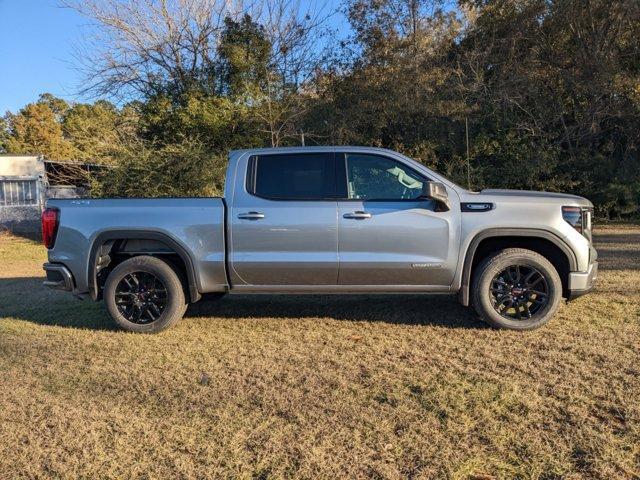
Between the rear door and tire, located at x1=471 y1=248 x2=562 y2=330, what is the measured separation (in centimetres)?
146

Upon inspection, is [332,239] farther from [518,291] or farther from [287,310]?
[518,291]

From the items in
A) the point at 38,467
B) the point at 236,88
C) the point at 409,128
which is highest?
the point at 236,88

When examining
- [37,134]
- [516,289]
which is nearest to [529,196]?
[516,289]

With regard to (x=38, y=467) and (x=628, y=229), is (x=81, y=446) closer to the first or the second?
(x=38, y=467)

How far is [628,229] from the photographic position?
14969mm

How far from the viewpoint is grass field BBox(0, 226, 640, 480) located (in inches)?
120

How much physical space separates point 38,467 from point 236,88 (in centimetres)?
1618

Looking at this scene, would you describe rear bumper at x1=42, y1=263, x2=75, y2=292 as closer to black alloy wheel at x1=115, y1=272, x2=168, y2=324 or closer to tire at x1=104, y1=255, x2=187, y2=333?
tire at x1=104, y1=255, x2=187, y2=333

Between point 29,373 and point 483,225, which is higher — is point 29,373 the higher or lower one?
the lower one

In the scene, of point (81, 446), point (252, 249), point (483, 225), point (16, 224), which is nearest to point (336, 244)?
point (252, 249)

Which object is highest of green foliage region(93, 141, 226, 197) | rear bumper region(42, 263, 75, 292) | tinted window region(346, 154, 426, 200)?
green foliage region(93, 141, 226, 197)

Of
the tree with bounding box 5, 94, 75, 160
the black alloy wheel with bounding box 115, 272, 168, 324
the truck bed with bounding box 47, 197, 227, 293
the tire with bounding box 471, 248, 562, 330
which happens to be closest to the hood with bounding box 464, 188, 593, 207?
the tire with bounding box 471, 248, 562, 330

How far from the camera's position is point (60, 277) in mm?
5527

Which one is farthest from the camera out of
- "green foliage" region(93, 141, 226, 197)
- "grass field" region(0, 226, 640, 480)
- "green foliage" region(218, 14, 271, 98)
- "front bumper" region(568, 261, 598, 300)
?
"green foliage" region(218, 14, 271, 98)
